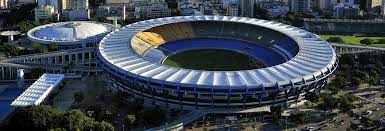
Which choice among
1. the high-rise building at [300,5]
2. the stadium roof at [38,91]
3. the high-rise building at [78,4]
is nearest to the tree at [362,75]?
the stadium roof at [38,91]

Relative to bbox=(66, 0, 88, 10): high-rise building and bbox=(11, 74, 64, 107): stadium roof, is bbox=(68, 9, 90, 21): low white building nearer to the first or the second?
bbox=(66, 0, 88, 10): high-rise building

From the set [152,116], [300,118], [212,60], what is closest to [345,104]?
[300,118]

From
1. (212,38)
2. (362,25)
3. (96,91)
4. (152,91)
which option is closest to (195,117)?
(152,91)

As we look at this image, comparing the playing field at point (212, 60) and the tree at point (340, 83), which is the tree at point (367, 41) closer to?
the tree at point (340, 83)

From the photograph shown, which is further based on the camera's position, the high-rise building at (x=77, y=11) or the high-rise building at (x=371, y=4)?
the high-rise building at (x=371, y=4)

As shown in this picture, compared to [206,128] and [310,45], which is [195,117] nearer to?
[206,128]

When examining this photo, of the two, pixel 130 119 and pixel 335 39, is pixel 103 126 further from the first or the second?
pixel 335 39

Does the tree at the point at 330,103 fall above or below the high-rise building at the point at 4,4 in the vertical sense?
below
